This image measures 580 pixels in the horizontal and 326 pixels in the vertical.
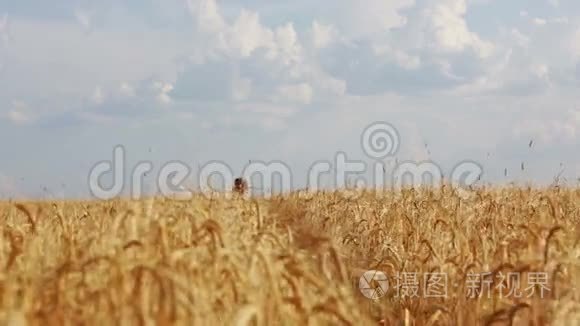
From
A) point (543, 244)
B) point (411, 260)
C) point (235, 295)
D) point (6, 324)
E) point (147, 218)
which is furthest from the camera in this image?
point (411, 260)

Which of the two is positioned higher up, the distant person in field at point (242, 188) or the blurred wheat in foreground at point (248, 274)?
the distant person in field at point (242, 188)

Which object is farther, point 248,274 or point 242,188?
point 242,188

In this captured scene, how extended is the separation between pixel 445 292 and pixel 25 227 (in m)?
4.06

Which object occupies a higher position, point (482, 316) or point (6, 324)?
point (6, 324)

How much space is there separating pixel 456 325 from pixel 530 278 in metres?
0.52

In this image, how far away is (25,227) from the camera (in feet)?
24.0

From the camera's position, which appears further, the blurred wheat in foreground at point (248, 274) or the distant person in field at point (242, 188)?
the distant person in field at point (242, 188)

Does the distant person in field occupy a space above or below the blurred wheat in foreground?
above

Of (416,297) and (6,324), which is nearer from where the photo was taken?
(6,324)

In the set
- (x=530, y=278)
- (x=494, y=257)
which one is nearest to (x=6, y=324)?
(x=530, y=278)

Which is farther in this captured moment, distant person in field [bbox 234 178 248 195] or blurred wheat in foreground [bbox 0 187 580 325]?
distant person in field [bbox 234 178 248 195]

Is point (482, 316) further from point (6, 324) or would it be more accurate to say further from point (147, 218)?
point (6, 324)

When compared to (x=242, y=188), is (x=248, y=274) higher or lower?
lower

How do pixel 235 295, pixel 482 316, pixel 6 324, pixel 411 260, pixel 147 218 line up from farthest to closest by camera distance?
pixel 411 260 → pixel 147 218 → pixel 482 316 → pixel 235 295 → pixel 6 324
